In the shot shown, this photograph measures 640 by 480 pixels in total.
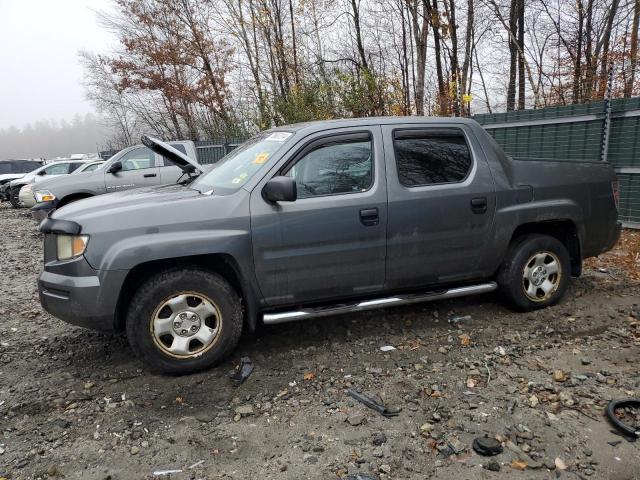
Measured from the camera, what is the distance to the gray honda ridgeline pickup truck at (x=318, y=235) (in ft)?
10.4

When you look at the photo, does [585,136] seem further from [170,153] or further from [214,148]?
[214,148]

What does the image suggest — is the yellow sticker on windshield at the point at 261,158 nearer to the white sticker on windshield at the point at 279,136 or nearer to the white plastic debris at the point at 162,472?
the white sticker on windshield at the point at 279,136

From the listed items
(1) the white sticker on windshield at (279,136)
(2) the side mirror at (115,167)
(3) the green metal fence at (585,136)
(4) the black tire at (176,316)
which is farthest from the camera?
(2) the side mirror at (115,167)

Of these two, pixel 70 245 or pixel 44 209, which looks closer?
pixel 70 245

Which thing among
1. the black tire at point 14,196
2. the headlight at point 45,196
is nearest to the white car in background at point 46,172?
the black tire at point 14,196

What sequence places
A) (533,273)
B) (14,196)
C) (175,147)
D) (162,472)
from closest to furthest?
(162,472), (533,273), (175,147), (14,196)

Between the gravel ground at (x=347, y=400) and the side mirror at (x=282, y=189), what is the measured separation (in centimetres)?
131

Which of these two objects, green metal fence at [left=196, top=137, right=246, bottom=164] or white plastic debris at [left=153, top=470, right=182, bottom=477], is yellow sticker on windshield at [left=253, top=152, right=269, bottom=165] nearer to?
white plastic debris at [left=153, top=470, right=182, bottom=477]

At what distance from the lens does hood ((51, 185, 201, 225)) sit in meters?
3.18

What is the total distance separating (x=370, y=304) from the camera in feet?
11.9

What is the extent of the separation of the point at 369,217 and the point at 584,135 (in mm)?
6373

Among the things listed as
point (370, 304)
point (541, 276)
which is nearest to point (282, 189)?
point (370, 304)

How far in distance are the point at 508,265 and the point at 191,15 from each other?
74.6ft

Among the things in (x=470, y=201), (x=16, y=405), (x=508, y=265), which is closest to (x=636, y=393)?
(x=508, y=265)
